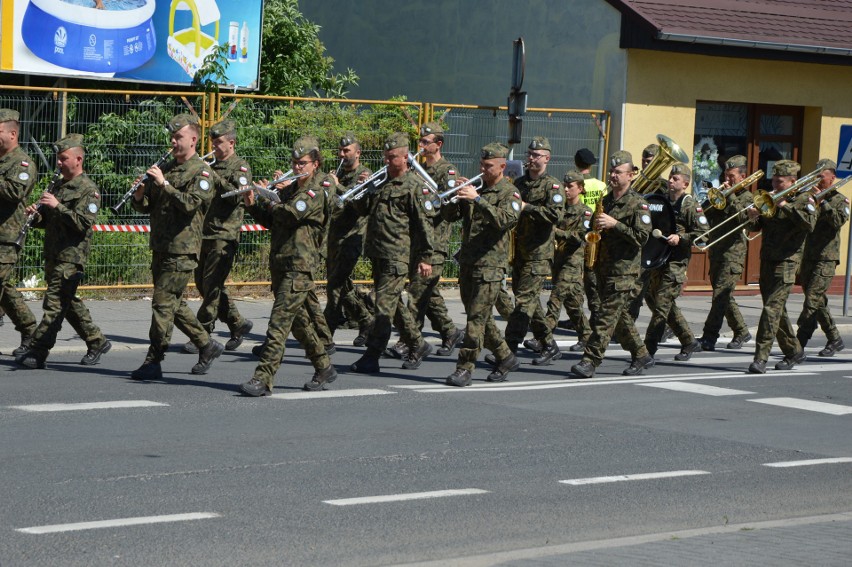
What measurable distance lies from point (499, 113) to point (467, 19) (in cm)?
393

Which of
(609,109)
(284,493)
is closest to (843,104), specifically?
(609,109)

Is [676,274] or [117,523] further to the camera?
[676,274]

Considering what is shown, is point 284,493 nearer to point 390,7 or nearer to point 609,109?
point 609,109

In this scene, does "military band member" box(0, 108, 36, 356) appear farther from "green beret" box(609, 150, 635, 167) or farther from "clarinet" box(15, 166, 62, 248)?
"green beret" box(609, 150, 635, 167)

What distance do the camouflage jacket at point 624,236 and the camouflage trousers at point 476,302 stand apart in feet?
3.59

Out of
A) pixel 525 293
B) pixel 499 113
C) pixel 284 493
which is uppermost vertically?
pixel 499 113

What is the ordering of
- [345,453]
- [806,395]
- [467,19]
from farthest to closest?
[467,19], [806,395], [345,453]

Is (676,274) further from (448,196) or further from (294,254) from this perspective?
(294,254)

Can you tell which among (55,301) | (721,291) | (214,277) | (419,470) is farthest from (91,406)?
(721,291)

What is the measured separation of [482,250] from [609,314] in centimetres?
141

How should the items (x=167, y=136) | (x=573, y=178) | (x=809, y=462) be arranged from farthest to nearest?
(x=167, y=136) → (x=573, y=178) → (x=809, y=462)

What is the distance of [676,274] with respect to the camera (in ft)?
45.9

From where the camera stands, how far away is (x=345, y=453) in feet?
29.0

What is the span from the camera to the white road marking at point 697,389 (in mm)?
11891
